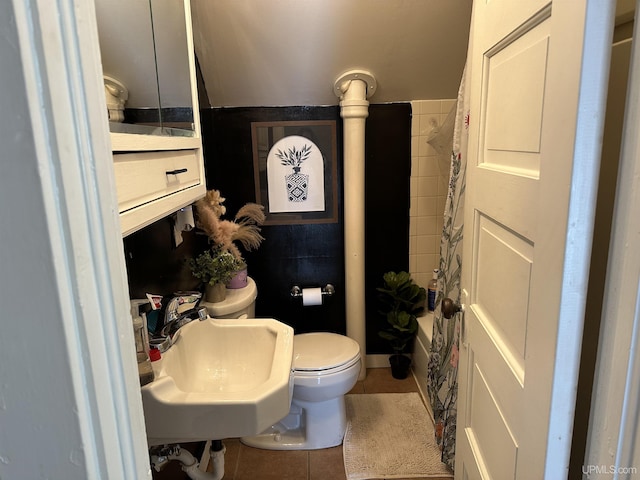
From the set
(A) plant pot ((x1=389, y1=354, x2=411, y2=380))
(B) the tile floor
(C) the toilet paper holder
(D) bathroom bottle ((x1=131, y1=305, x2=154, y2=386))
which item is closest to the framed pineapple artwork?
(C) the toilet paper holder

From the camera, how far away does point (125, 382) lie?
0.52m

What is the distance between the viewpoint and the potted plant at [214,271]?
6.33ft

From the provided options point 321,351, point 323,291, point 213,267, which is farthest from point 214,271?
point 323,291

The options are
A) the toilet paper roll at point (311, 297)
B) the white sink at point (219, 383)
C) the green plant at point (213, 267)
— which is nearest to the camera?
the white sink at point (219, 383)

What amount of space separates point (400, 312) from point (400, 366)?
334 millimetres

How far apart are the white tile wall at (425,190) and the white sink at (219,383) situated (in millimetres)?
1395

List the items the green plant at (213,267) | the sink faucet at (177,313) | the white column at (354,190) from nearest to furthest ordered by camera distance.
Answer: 1. the sink faucet at (177,313)
2. the green plant at (213,267)
3. the white column at (354,190)

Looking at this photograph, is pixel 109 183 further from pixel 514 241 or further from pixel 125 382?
pixel 514 241

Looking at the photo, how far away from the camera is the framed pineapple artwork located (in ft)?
8.18

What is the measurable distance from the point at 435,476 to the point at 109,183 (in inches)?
76.8

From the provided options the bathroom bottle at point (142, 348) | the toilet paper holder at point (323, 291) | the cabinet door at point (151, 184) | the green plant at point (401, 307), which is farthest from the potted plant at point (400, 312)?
the bathroom bottle at point (142, 348)

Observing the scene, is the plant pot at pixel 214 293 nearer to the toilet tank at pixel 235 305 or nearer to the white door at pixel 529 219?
the toilet tank at pixel 235 305

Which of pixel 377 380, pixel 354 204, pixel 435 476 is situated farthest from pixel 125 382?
pixel 377 380

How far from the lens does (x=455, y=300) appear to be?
69.1 inches
